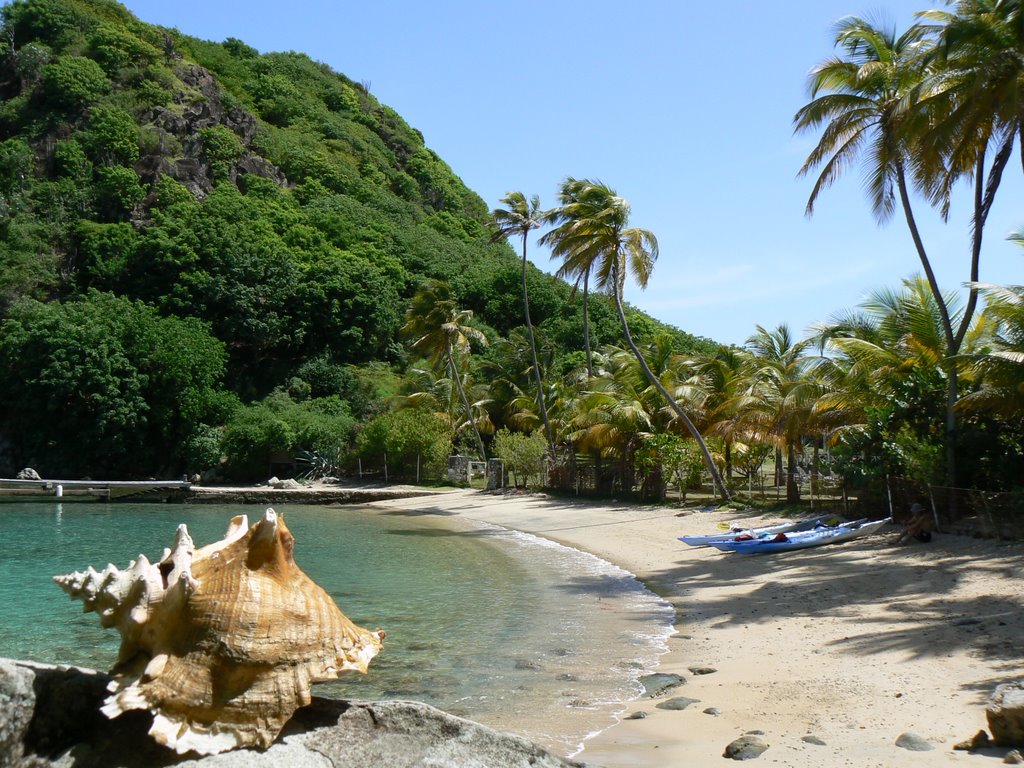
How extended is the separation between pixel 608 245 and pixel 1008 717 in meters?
23.8

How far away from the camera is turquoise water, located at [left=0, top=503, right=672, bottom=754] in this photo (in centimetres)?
859

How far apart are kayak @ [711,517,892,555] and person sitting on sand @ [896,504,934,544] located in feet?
3.81

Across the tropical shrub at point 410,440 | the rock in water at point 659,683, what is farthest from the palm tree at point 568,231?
the rock in water at point 659,683

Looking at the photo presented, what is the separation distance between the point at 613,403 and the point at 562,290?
3278cm

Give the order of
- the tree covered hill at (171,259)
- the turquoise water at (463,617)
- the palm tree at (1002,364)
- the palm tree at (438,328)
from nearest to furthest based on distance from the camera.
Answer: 1. the turquoise water at (463,617)
2. the palm tree at (1002,364)
3. the palm tree at (438,328)
4. the tree covered hill at (171,259)

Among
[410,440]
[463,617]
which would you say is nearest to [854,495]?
[463,617]

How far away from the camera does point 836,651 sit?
9.17m

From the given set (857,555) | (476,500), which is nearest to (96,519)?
(476,500)

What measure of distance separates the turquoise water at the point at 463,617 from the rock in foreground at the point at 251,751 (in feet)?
8.45

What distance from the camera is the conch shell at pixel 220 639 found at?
4289mm

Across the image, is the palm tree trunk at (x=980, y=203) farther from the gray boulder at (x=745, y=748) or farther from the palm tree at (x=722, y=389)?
the gray boulder at (x=745, y=748)

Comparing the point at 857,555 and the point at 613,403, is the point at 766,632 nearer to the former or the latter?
the point at 857,555

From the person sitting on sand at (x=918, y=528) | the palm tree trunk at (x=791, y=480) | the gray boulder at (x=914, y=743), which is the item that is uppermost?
the palm tree trunk at (x=791, y=480)

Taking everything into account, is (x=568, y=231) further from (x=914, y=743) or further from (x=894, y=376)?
(x=914, y=743)
